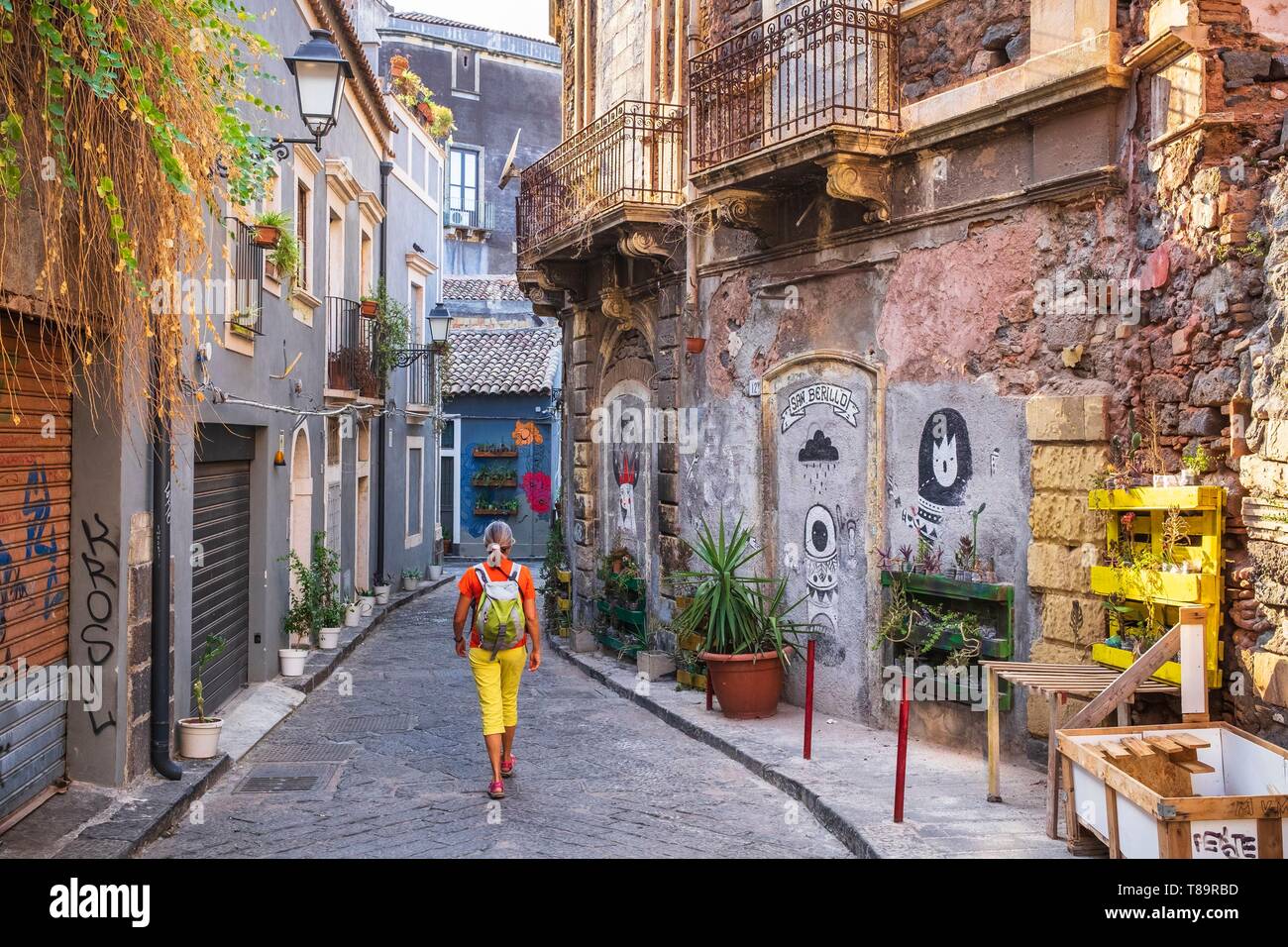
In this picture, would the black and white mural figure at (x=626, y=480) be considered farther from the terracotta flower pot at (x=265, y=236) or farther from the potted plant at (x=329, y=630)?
the terracotta flower pot at (x=265, y=236)

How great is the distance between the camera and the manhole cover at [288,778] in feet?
27.9

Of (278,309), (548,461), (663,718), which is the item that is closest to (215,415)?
(278,309)

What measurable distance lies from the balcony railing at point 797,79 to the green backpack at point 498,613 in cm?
415

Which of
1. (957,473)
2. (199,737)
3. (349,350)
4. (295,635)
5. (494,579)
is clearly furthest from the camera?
(349,350)

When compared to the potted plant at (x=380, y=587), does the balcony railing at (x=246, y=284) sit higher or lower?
higher

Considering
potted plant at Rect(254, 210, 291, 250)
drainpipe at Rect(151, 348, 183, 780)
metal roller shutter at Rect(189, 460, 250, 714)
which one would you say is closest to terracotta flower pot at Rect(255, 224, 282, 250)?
potted plant at Rect(254, 210, 291, 250)

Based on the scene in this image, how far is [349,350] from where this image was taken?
16.6 metres

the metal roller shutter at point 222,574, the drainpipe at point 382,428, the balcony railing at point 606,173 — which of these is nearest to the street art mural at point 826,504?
the balcony railing at point 606,173

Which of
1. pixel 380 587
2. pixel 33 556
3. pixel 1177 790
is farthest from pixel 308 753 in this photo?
pixel 380 587

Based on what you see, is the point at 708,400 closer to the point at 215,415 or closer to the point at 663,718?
the point at 663,718

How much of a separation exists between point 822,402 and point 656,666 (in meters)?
3.60

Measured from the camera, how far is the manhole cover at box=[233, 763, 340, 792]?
8.50 m

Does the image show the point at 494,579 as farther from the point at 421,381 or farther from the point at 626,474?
the point at 421,381

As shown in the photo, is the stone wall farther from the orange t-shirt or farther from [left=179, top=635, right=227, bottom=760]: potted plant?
[left=179, top=635, right=227, bottom=760]: potted plant
